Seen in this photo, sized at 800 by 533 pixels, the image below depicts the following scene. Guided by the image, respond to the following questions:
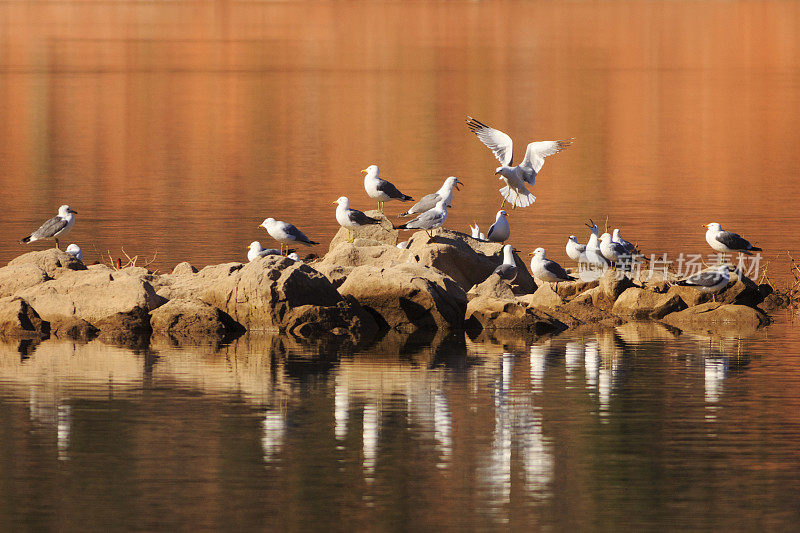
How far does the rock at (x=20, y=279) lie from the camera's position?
79.2 feet

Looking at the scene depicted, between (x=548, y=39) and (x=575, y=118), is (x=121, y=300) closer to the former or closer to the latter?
(x=575, y=118)

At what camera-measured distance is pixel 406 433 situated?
16047 mm

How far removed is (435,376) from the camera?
19.4 metres

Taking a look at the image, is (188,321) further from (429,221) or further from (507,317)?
(429,221)

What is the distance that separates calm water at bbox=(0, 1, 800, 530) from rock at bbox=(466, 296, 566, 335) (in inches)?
41.8

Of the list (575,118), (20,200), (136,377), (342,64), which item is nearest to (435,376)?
(136,377)

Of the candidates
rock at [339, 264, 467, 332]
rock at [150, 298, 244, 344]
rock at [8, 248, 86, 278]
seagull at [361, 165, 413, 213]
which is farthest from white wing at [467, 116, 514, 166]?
rock at [8, 248, 86, 278]

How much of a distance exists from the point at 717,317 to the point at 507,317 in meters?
3.34

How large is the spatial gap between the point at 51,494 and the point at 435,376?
21.8ft

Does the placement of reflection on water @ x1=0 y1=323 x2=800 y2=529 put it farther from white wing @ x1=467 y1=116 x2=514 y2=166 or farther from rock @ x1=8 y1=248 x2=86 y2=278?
white wing @ x1=467 y1=116 x2=514 y2=166

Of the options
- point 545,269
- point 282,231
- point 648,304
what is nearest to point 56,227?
point 282,231

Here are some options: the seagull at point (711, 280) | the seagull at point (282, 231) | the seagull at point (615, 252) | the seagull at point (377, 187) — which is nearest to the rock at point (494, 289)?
the seagull at point (615, 252)

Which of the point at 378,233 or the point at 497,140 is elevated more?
the point at 497,140

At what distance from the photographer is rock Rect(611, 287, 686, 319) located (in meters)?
24.7
